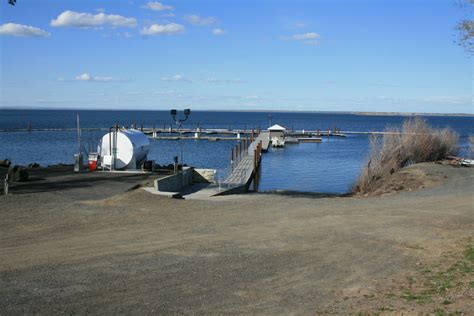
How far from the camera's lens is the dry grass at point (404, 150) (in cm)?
3219

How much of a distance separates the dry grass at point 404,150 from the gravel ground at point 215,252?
11396 mm

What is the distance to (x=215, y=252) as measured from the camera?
477 inches

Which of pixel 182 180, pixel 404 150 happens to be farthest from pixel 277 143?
pixel 182 180

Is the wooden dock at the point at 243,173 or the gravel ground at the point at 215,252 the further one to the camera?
the wooden dock at the point at 243,173

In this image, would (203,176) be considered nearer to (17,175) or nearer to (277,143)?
(17,175)

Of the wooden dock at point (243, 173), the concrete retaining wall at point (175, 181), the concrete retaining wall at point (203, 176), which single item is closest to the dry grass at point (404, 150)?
the wooden dock at point (243, 173)

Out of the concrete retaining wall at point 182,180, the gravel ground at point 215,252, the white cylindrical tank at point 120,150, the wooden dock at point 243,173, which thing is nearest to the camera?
the gravel ground at point 215,252

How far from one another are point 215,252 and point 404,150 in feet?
86.1

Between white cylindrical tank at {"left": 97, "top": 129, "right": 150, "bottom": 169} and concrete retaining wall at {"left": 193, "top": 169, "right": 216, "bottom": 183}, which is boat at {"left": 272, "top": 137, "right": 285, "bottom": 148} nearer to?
concrete retaining wall at {"left": 193, "top": 169, "right": 216, "bottom": 183}

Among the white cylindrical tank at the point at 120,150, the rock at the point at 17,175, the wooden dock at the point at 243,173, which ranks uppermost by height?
the white cylindrical tank at the point at 120,150

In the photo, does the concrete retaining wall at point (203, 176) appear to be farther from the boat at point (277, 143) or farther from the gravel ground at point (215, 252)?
the boat at point (277, 143)

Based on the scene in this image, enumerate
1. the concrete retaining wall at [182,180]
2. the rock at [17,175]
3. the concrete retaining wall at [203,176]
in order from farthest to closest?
the concrete retaining wall at [203,176] < the concrete retaining wall at [182,180] < the rock at [17,175]

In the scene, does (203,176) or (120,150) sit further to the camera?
(203,176)

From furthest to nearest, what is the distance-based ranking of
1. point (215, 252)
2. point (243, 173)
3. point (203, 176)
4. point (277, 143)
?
point (277, 143) → point (243, 173) → point (203, 176) → point (215, 252)
